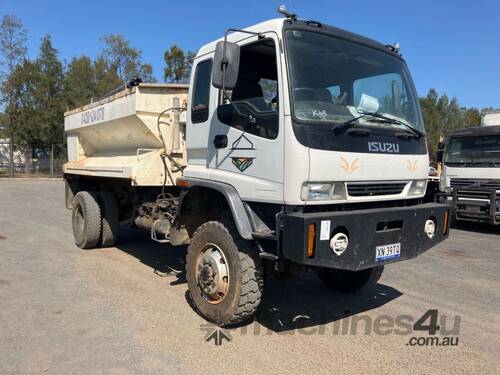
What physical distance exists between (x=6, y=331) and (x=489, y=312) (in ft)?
16.3

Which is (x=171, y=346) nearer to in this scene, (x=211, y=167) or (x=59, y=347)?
(x=59, y=347)

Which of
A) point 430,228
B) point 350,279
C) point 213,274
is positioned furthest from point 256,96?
point 350,279

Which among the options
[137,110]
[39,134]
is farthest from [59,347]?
[39,134]

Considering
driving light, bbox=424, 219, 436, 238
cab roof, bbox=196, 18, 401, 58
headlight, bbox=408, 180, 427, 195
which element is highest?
cab roof, bbox=196, 18, 401, 58

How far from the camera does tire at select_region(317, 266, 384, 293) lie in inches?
209

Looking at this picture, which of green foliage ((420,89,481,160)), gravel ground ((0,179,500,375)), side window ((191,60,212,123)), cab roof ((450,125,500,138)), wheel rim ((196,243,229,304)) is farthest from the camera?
green foliage ((420,89,481,160))

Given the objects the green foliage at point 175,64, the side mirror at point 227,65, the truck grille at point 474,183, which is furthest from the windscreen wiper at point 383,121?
the green foliage at point 175,64

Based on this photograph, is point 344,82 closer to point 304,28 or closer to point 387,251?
point 304,28

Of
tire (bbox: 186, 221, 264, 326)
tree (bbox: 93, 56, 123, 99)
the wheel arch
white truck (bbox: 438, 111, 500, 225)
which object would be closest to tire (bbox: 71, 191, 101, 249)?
the wheel arch

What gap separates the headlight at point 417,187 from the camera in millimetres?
4566

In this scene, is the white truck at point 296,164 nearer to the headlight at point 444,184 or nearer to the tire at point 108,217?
the tire at point 108,217

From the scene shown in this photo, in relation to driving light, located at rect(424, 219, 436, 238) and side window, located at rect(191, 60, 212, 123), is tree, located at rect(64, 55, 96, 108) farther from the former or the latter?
driving light, located at rect(424, 219, 436, 238)

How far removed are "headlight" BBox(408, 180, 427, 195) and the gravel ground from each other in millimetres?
1315

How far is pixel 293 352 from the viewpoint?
3811 millimetres
